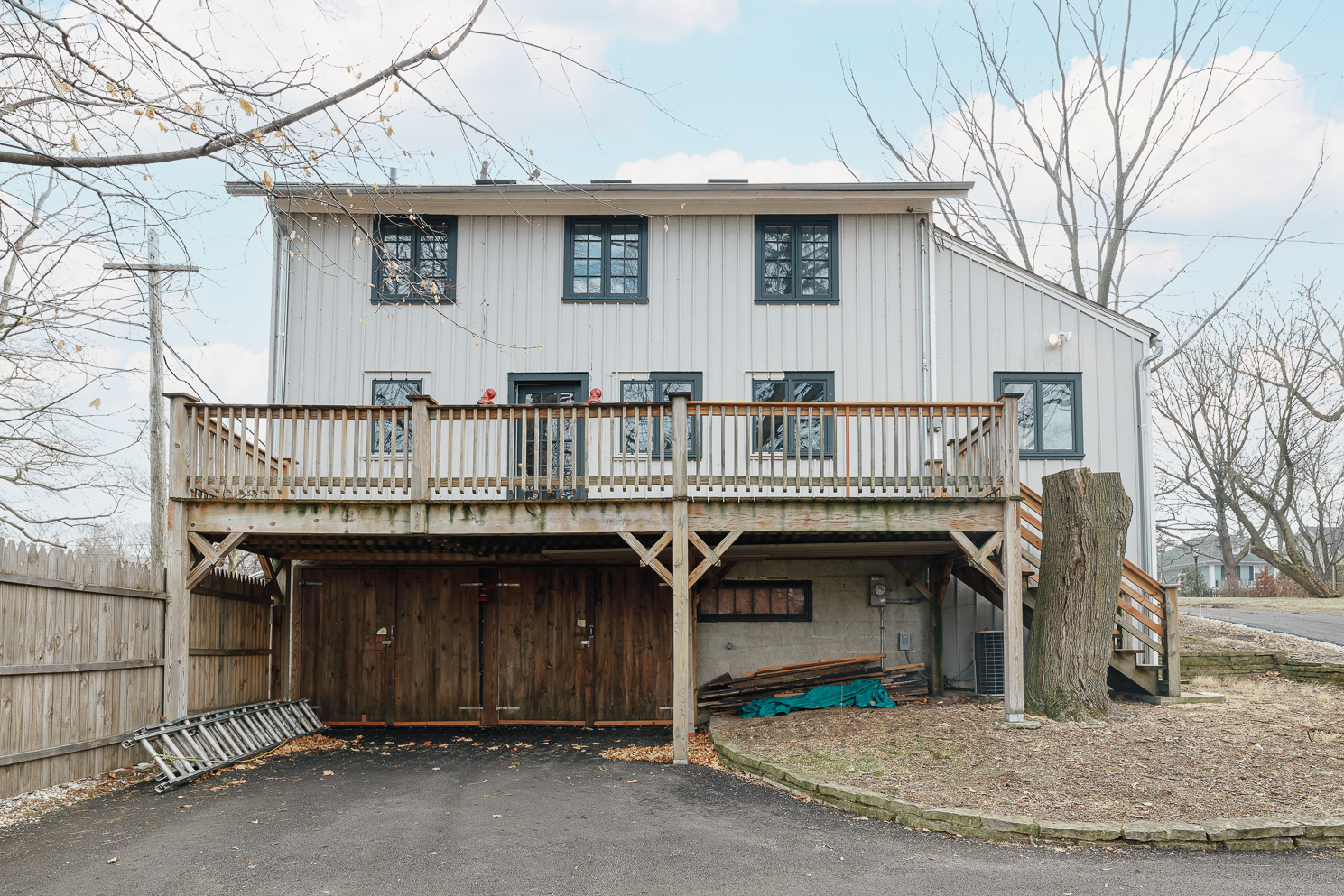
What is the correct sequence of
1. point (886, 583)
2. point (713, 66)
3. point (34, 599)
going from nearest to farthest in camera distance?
point (713, 66) < point (34, 599) < point (886, 583)

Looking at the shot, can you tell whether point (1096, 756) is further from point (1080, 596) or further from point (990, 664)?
point (990, 664)

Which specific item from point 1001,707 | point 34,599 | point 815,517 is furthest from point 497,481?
point 1001,707

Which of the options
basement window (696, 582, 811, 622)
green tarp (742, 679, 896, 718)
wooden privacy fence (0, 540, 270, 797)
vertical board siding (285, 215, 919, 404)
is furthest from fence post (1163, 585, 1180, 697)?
wooden privacy fence (0, 540, 270, 797)

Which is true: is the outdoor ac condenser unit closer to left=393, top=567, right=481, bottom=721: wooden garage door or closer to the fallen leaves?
the fallen leaves

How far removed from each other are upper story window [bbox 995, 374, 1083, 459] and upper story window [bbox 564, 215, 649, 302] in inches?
205

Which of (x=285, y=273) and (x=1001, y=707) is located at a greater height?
(x=285, y=273)

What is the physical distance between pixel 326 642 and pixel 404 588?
1292 millimetres

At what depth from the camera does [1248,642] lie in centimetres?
1559

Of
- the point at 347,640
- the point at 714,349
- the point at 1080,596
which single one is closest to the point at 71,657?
the point at 347,640

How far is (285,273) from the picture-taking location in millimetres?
13562

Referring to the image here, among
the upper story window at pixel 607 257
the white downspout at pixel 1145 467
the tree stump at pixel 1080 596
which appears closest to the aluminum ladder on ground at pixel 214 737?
the upper story window at pixel 607 257

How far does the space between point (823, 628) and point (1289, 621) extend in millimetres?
11655

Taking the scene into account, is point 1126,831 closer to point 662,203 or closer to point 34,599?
point 34,599

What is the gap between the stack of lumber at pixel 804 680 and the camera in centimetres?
1306
